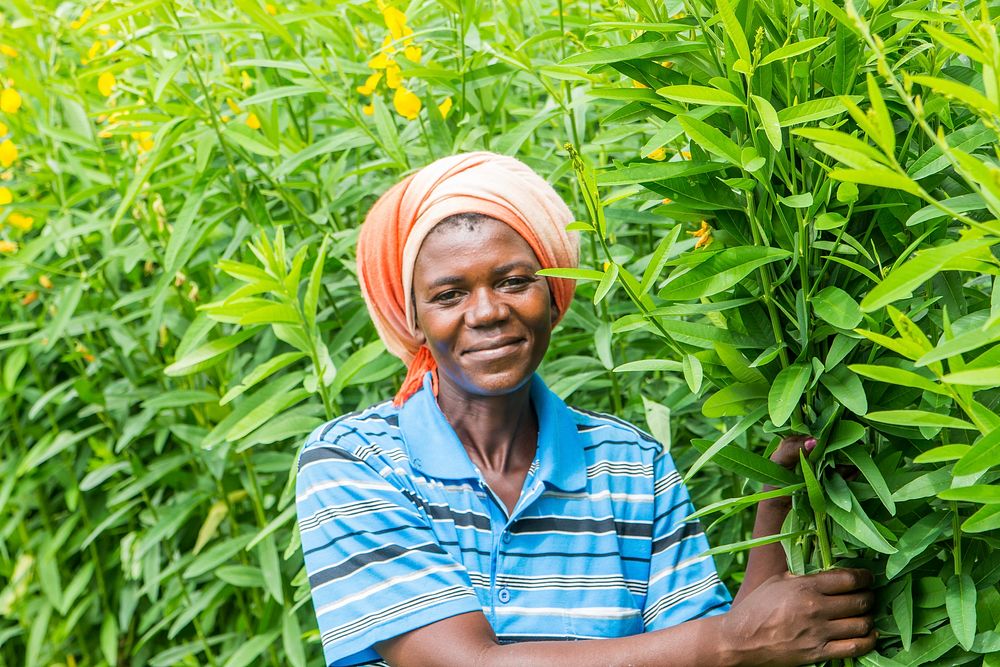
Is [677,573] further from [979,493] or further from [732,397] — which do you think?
[979,493]

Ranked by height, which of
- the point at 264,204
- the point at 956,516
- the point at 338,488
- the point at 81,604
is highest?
the point at 264,204

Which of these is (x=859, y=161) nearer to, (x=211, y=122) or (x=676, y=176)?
(x=676, y=176)

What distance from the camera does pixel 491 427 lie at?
180cm

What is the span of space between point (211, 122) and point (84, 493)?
128cm

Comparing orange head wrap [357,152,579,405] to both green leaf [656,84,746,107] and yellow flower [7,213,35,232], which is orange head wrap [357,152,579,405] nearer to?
green leaf [656,84,746,107]

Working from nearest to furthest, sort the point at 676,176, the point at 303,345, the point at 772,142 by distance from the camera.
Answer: the point at 772,142 → the point at 676,176 → the point at 303,345

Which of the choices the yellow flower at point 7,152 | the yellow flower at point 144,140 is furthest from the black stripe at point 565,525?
the yellow flower at point 7,152

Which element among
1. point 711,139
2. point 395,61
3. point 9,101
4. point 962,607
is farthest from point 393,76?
point 962,607

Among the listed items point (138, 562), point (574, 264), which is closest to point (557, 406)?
point (574, 264)

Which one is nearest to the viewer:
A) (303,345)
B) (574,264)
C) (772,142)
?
(772,142)

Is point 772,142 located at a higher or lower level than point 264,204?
lower

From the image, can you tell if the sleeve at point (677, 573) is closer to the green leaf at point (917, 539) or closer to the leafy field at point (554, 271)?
the leafy field at point (554, 271)

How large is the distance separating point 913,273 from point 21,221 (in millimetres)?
2413

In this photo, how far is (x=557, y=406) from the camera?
184 cm
